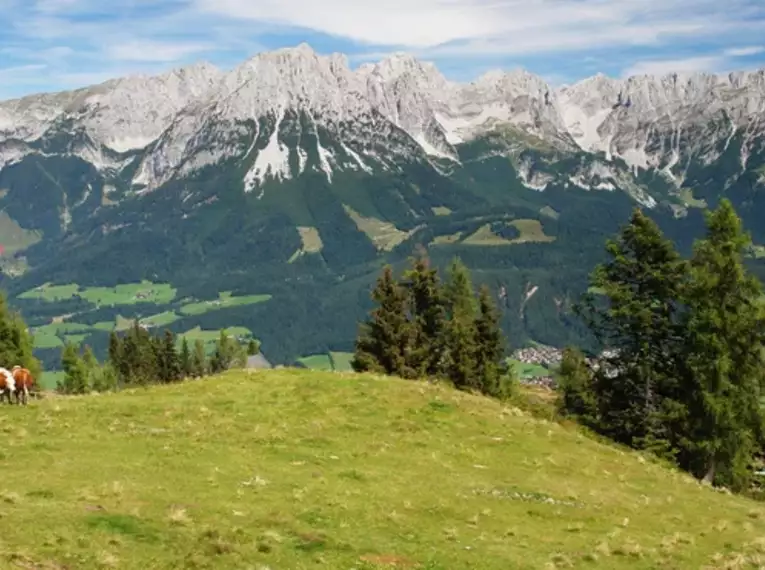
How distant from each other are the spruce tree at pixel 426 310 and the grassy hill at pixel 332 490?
132 feet

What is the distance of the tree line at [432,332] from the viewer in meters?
83.3

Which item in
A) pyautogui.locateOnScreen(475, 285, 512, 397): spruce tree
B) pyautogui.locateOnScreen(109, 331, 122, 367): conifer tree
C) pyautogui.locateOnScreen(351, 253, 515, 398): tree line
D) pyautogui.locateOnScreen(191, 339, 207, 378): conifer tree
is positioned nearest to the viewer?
pyautogui.locateOnScreen(351, 253, 515, 398): tree line

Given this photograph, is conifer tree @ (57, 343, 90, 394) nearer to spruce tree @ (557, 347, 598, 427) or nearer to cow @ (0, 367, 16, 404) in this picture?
spruce tree @ (557, 347, 598, 427)

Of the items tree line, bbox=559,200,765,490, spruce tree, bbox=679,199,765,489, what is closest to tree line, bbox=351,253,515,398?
tree line, bbox=559,200,765,490

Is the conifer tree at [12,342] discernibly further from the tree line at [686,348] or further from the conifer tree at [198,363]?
the tree line at [686,348]

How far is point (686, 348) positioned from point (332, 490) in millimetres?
33012

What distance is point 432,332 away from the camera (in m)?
91.0

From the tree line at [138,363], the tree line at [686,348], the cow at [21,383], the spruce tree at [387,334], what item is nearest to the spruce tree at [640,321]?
the tree line at [686,348]

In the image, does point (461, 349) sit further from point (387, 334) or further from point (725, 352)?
point (725, 352)

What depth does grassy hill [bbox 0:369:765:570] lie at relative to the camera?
2280 cm

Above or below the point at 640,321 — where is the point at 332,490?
below

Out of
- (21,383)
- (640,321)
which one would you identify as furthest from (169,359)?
(21,383)

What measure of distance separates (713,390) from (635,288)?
31.0ft

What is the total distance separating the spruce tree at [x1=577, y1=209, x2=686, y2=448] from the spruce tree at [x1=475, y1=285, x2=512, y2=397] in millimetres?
35691
